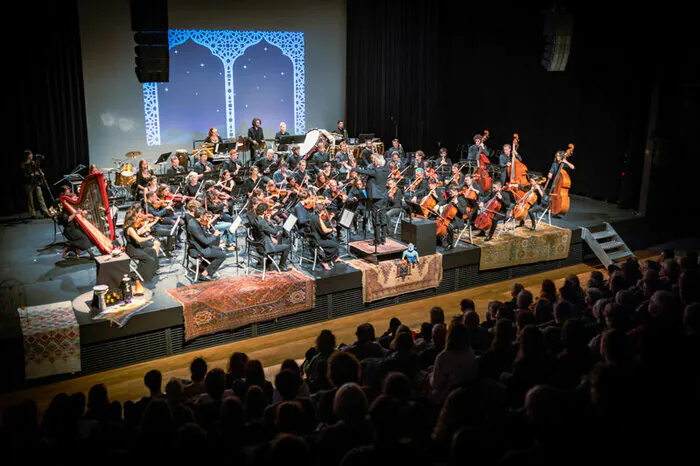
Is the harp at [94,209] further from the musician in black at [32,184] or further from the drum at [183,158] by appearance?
the drum at [183,158]

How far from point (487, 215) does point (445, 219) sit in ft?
2.82

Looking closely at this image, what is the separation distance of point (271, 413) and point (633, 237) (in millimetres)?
9417

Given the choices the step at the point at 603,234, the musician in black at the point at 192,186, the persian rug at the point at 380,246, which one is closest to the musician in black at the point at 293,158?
the musician in black at the point at 192,186

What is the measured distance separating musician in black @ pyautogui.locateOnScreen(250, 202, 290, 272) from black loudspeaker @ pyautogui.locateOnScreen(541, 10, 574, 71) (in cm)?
591

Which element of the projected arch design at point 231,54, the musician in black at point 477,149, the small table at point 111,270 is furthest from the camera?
the projected arch design at point 231,54

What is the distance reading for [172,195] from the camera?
9312mm

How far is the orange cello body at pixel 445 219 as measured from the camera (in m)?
9.37

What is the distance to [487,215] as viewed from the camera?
32.4ft

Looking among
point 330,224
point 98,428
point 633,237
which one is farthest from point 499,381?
point 633,237

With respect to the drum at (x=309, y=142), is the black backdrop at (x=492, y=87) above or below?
above

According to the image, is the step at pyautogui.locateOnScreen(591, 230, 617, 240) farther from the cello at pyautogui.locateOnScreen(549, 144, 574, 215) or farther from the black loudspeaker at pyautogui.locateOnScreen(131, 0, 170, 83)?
the black loudspeaker at pyautogui.locateOnScreen(131, 0, 170, 83)

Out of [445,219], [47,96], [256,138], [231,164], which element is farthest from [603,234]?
[47,96]

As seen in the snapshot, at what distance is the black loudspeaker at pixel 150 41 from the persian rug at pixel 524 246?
20.8ft

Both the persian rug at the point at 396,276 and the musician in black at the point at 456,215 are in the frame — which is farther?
the musician in black at the point at 456,215
